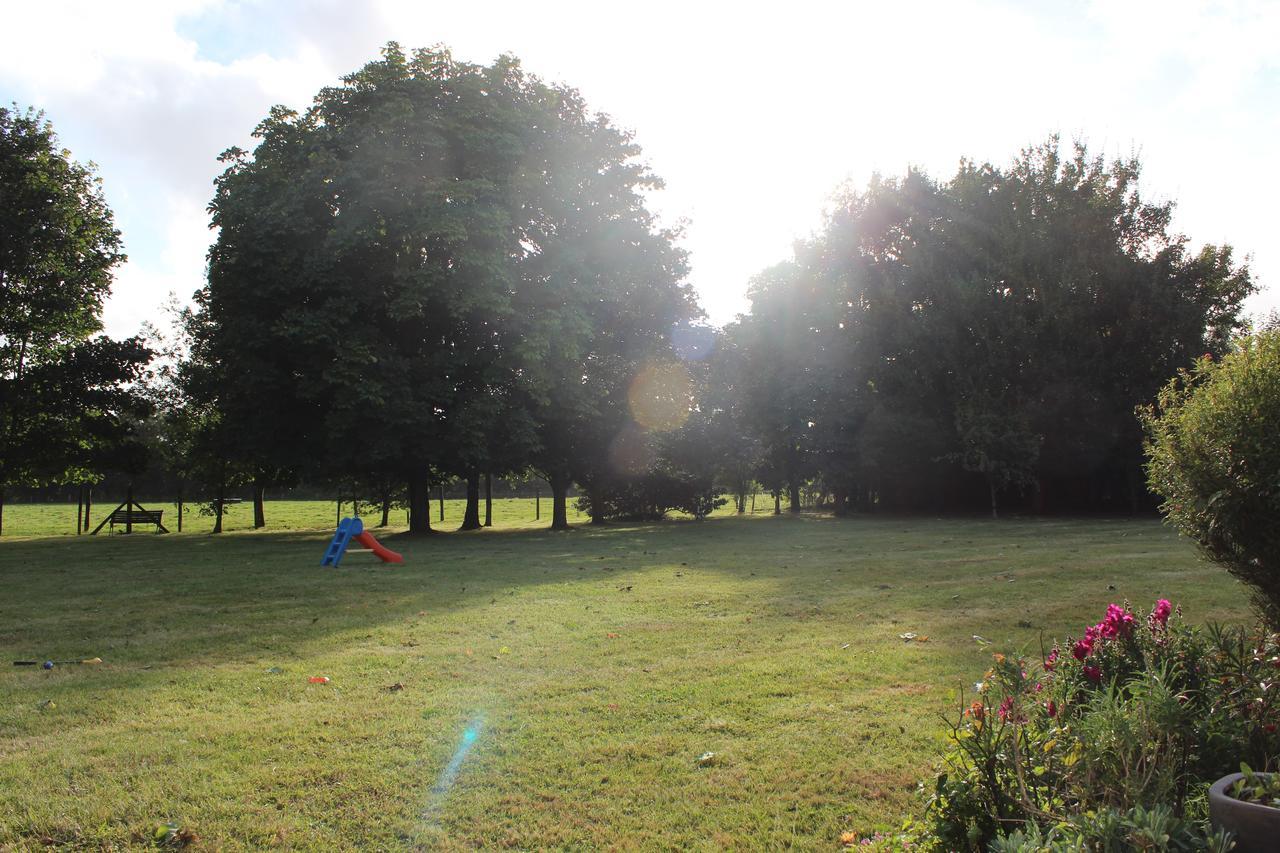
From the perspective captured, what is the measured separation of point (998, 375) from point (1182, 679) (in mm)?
30351

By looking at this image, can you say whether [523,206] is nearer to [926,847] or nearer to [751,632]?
[751,632]

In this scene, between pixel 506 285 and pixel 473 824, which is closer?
pixel 473 824

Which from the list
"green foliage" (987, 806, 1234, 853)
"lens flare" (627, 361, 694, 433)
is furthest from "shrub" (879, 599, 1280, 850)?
Result: "lens flare" (627, 361, 694, 433)

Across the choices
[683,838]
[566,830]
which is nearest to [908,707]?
[683,838]

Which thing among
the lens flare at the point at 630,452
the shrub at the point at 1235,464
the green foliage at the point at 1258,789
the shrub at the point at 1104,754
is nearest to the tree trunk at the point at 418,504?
the lens flare at the point at 630,452

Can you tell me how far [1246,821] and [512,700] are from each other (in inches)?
184

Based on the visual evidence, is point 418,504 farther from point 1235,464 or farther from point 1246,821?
point 1246,821

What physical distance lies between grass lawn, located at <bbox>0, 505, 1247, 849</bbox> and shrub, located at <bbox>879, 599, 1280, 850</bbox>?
0.84 meters

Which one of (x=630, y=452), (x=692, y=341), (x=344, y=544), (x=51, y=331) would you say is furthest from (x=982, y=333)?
(x=51, y=331)

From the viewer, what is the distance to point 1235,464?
14.3 feet

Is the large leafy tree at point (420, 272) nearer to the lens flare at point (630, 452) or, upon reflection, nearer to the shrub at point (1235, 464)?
the lens flare at point (630, 452)

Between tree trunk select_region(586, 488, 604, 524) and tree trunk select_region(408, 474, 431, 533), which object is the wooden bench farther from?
tree trunk select_region(586, 488, 604, 524)

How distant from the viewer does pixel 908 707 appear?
5625mm

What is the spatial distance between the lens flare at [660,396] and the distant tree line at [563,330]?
165 millimetres
